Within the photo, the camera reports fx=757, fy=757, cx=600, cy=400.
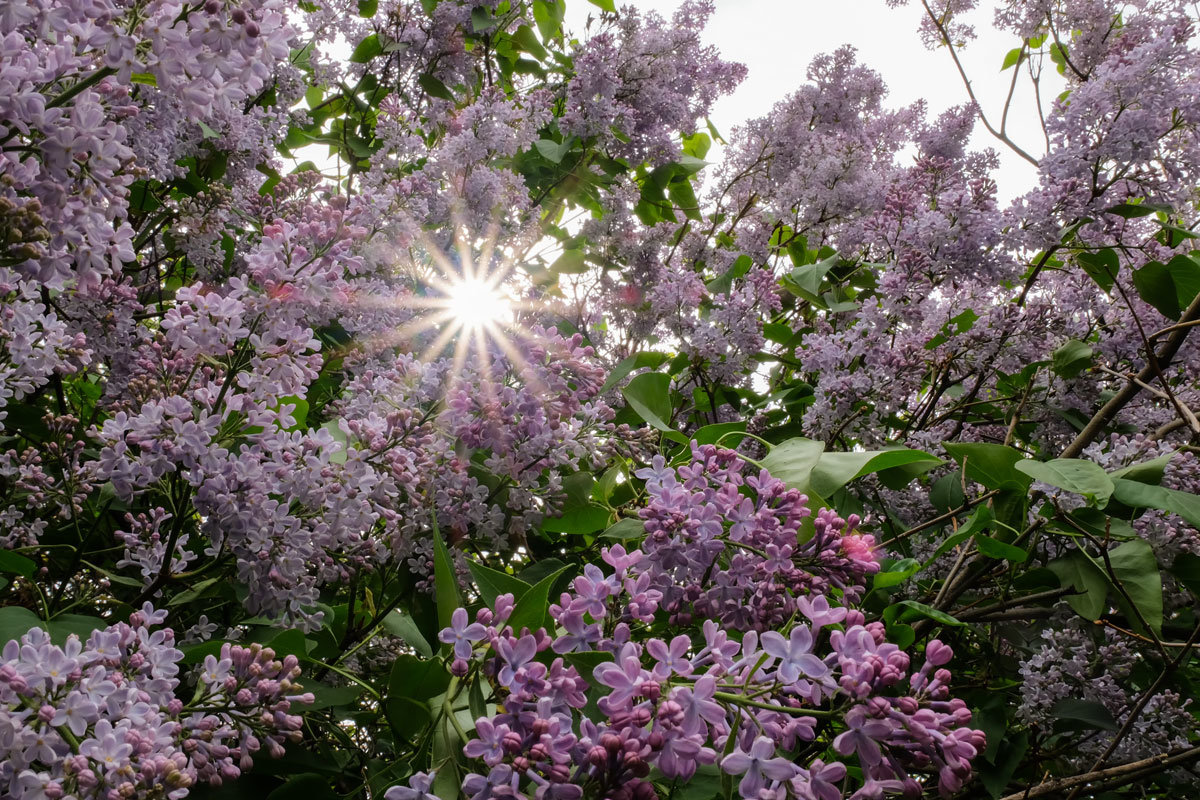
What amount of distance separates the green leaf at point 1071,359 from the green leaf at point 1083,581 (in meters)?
0.77

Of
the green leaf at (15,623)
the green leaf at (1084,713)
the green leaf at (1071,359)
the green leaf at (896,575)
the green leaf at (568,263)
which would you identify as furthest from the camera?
the green leaf at (568,263)

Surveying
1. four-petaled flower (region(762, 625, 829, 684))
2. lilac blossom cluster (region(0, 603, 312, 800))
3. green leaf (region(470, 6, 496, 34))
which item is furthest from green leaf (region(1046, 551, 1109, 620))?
green leaf (region(470, 6, 496, 34))

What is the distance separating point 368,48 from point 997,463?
3187mm

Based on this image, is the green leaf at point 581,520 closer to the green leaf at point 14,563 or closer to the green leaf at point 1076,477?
the green leaf at point 1076,477

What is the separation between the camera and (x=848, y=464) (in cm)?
137

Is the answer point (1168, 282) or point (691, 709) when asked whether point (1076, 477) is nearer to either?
point (1168, 282)

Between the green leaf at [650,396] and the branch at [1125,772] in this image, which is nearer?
the branch at [1125,772]

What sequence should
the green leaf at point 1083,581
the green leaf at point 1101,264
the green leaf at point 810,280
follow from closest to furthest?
1. the green leaf at point 1083,581
2. the green leaf at point 1101,264
3. the green leaf at point 810,280

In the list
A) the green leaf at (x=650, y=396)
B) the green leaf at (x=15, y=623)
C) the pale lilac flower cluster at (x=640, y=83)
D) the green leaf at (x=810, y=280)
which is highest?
the pale lilac flower cluster at (x=640, y=83)

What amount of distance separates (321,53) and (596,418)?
2755 millimetres

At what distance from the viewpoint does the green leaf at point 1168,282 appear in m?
2.00

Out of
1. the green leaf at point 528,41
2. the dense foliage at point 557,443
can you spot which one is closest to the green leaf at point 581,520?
the dense foliage at point 557,443

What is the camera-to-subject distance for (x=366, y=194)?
218 centimetres

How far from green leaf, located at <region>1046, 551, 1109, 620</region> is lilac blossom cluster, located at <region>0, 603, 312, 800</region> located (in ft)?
4.84
